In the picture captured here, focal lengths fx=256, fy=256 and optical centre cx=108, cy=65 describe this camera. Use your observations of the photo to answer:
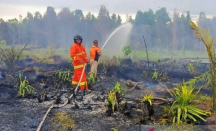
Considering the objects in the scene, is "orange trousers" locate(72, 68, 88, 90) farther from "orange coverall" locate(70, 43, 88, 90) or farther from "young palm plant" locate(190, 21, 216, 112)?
"young palm plant" locate(190, 21, 216, 112)

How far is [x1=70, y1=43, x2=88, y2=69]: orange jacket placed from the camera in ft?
29.8

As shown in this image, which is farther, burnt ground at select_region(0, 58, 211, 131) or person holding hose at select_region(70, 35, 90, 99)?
person holding hose at select_region(70, 35, 90, 99)

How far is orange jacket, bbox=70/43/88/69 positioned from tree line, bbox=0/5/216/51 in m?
17.7

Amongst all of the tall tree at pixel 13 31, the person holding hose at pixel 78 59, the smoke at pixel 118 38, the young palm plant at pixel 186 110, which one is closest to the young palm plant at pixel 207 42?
the young palm plant at pixel 186 110

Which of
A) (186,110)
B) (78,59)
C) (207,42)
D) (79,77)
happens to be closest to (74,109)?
(79,77)

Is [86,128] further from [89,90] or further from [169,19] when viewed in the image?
[169,19]

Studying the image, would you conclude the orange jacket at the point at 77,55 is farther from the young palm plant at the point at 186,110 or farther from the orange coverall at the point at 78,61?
the young palm plant at the point at 186,110

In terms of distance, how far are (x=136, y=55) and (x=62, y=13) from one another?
1032 centimetres

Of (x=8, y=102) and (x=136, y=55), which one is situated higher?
(x=136, y=55)

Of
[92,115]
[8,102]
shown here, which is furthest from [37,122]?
[8,102]

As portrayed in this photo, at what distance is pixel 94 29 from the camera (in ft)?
96.9

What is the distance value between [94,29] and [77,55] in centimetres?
2069

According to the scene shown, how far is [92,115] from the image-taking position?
6352 mm

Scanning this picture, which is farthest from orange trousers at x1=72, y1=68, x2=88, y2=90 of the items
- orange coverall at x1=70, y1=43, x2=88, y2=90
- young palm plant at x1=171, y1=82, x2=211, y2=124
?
young palm plant at x1=171, y1=82, x2=211, y2=124
